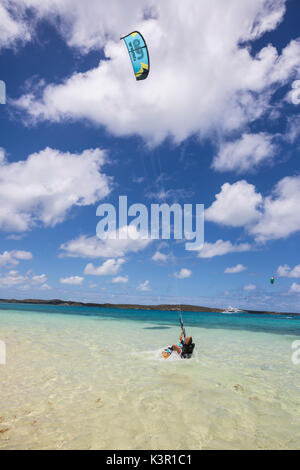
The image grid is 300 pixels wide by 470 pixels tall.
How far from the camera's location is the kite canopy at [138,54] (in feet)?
46.0

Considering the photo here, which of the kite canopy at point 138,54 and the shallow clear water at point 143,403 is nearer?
the shallow clear water at point 143,403

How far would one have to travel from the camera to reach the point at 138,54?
14.2 m

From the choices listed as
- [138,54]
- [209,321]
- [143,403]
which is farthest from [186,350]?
[209,321]

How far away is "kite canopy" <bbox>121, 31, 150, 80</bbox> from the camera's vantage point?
A: 14016mm

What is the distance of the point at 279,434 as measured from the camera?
581 centimetres

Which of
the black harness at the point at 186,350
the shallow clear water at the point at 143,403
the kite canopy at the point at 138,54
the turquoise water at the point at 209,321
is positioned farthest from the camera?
the turquoise water at the point at 209,321

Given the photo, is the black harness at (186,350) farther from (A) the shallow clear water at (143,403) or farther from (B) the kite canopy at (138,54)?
(B) the kite canopy at (138,54)

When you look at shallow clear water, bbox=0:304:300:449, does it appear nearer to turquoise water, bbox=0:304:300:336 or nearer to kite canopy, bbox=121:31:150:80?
kite canopy, bbox=121:31:150:80

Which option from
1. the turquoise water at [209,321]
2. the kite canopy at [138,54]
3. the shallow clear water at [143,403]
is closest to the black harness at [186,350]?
the shallow clear water at [143,403]

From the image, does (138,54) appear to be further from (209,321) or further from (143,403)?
(209,321)
